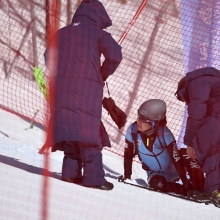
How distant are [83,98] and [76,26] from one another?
47 centimetres

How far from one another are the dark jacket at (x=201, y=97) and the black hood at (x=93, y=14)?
667mm

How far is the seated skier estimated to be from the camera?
15.2 feet

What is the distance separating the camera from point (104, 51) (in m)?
4.06

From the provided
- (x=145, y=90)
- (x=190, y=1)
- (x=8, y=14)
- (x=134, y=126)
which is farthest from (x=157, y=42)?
(x=134, y=126)

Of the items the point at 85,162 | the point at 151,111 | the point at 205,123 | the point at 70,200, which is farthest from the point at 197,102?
the point at 70,200

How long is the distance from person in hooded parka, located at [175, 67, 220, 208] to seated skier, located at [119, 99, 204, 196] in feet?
0.85

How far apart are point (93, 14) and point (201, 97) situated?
2.81ft

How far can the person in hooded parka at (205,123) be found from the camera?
423 cm

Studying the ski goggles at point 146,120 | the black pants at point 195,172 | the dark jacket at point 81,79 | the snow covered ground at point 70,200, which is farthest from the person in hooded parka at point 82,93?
the black pants at point 195,172

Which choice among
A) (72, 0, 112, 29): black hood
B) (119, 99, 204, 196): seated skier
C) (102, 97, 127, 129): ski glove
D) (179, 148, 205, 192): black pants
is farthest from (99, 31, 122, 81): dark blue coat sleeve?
(179, 148, 205, 192): black pants

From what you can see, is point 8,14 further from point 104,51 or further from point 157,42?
point 104,51

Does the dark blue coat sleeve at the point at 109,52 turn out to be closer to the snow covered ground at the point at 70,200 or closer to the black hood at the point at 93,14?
the black hood at the point at 93,14

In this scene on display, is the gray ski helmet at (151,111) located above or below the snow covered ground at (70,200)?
above

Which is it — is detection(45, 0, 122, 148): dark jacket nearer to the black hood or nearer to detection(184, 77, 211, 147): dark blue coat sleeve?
the black hood
